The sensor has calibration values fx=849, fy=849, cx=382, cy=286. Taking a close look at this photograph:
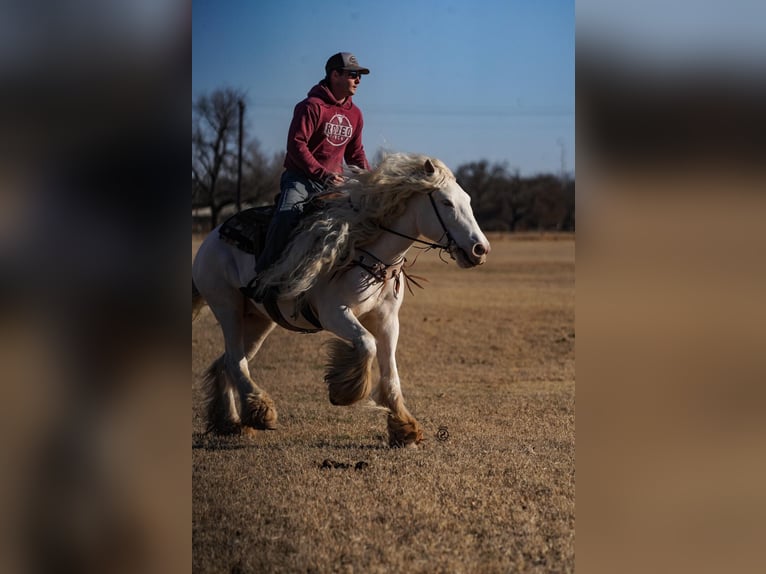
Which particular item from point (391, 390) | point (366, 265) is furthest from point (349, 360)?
point (366, 265)

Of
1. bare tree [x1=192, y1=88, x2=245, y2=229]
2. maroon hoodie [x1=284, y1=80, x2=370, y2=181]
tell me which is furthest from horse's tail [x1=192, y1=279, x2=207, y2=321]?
bare tree [x1=192, y1=88, x2=245, y2=229]

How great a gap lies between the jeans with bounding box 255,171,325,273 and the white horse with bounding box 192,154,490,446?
13cm

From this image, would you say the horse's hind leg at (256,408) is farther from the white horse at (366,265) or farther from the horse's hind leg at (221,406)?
the horse's hind leg at (221,406)

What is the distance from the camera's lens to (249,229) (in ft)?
23.2

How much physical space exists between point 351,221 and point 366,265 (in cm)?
35

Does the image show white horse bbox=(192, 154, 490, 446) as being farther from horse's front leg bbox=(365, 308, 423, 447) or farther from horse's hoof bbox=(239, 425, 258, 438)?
horse's hoof bbox=(239, 425, 258, 438)

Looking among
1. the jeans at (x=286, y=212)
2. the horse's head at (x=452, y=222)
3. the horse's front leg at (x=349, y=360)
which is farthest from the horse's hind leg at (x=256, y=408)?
the horse's head at (x=452, y=222)

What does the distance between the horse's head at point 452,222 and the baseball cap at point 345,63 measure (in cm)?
92

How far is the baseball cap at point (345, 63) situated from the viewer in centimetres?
624
